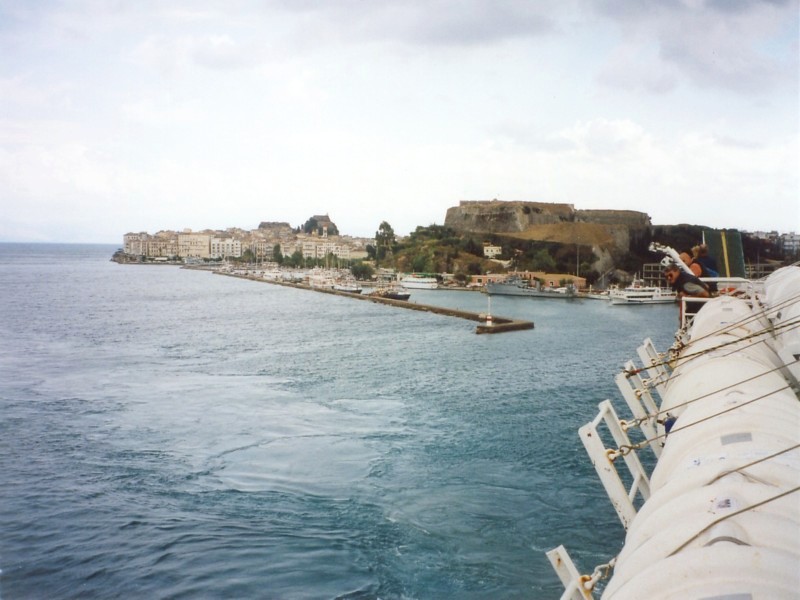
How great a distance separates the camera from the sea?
8.46 m

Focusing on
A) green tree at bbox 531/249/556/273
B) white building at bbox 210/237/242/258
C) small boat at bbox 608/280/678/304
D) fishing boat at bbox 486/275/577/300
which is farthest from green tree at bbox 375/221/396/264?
white building at bbox 210/237/242/258

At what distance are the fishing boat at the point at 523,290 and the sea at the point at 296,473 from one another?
38.9m

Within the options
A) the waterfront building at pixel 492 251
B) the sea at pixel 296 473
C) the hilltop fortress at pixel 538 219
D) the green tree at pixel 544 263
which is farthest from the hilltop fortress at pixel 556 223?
the sea at pixel 296 473

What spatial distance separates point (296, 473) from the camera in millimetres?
12148

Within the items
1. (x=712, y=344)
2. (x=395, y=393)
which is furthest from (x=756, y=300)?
(x=395, y=393)

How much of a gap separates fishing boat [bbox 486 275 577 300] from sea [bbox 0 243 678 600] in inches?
1533

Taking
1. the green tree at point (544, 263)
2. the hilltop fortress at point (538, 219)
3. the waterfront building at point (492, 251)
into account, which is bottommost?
the green tree at point (544, 263)

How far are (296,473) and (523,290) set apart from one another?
192ft

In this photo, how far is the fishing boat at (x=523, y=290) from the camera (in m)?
67.8

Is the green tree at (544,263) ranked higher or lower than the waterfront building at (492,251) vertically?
lower

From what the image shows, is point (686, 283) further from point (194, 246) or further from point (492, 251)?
point (194, 246)

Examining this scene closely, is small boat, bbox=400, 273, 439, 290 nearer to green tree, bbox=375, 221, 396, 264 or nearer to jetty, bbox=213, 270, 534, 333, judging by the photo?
jetty, bbox=213, 270, 534, 333

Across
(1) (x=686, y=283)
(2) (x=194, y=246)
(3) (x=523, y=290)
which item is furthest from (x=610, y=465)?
(2) (x=194, y=246)

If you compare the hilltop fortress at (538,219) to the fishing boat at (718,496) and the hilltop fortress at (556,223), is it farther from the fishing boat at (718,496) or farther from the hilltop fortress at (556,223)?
the fishing boat at (718,496)
